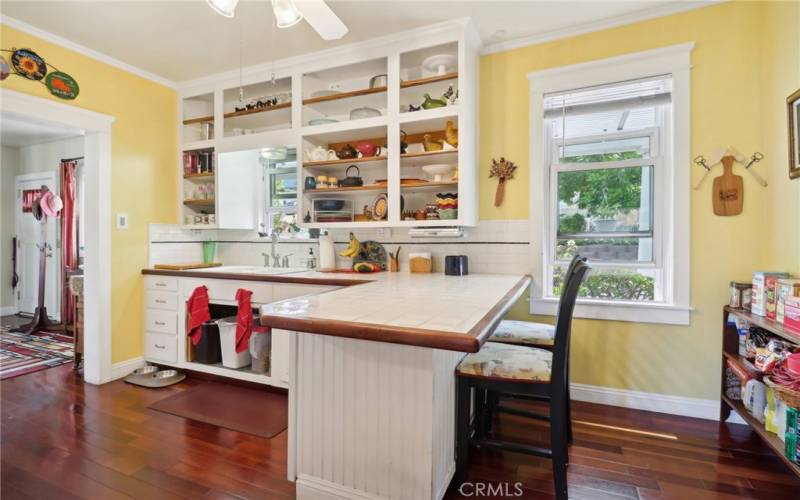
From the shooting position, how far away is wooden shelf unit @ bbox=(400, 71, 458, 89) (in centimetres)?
259

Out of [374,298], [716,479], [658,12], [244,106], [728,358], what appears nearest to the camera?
[374,298]

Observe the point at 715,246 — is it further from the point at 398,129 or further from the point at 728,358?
the point at 398,129

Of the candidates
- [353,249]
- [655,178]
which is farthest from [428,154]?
[655,178]

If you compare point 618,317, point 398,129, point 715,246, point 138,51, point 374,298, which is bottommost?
point 618,317

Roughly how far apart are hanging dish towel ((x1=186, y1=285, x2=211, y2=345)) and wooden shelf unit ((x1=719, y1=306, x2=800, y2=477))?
11.1 feet

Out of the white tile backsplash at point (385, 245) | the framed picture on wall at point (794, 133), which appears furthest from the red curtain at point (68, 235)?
the framed picture on wall at point (794, 133)

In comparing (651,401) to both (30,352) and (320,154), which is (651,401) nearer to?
(320,154)

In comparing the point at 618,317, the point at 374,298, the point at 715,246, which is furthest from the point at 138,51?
the point at 715,246

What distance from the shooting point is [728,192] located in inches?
87.8

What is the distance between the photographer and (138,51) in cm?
291

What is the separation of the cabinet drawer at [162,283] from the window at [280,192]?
90 cm

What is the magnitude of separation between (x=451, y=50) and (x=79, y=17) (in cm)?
244

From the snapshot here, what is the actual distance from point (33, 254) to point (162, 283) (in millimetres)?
3863

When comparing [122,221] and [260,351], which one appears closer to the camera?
[260,351]
